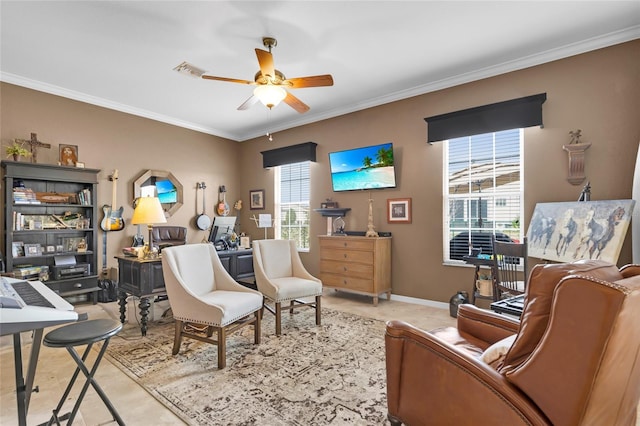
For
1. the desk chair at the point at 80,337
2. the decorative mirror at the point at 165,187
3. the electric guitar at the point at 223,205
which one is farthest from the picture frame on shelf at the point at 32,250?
the desk chair at the point at 80,337

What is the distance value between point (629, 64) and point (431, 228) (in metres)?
2.53

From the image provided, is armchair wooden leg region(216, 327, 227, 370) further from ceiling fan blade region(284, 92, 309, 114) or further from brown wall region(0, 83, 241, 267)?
brown wall region(0, 83, 241, 267)

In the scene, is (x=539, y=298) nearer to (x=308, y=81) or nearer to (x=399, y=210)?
(x=308, y=81)

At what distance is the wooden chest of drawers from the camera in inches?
169

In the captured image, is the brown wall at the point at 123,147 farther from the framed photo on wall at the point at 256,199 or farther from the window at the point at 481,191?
the window at the point at 481,191

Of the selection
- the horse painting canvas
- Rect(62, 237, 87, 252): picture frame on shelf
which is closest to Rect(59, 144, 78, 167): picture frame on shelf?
Rect(62, 237, 87, 252): picture frame on shelf

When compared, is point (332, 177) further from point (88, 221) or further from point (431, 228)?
point (88, 221)

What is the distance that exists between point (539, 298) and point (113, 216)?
5.44 meters

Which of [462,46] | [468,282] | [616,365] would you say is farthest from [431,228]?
[616,365]

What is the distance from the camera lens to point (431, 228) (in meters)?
4.28

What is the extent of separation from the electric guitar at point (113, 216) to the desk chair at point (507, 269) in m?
5.15

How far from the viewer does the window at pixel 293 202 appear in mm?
5820

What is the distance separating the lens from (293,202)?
6.01 m

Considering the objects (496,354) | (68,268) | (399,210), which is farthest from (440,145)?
(68,268)
